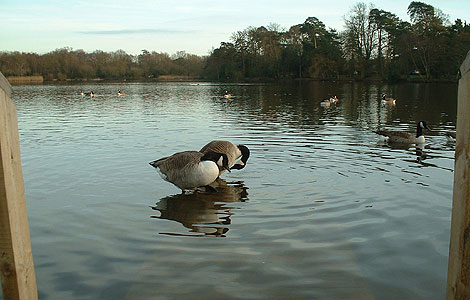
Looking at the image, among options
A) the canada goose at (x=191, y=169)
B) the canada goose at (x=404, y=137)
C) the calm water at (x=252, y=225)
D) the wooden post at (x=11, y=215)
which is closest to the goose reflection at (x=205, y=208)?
the calm water at (x=252, y=225)

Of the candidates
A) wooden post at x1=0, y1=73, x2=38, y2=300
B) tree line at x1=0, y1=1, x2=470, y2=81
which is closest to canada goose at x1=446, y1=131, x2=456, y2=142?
wooden post at x1=0, y1=73, x2=38, y2=300

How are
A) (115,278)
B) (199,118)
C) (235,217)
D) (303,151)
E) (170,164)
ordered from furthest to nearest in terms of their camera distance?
(199,118)
(303,151)
(170,164)
(235,217)
(115,278)

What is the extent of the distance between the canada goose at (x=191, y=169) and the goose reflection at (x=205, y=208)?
12.1 inches

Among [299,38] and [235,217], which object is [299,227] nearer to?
[235,217]

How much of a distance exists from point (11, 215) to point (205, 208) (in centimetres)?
466

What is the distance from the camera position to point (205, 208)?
7.12 metres

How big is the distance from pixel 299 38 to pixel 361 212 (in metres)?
81.5

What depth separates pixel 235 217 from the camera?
647 centimetres

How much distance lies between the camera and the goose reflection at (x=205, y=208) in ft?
19.9

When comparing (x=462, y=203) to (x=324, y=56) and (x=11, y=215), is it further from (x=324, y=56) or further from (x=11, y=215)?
(x=324, y=56)

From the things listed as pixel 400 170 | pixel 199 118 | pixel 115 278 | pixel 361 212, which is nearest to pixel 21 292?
pixel 115 278

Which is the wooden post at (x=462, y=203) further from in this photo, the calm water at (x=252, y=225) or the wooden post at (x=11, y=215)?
the wooden post at (x=11, y=215)

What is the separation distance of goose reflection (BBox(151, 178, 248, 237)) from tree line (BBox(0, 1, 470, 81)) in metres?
39.6

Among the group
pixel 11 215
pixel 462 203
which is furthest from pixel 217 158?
pixel 462 203
